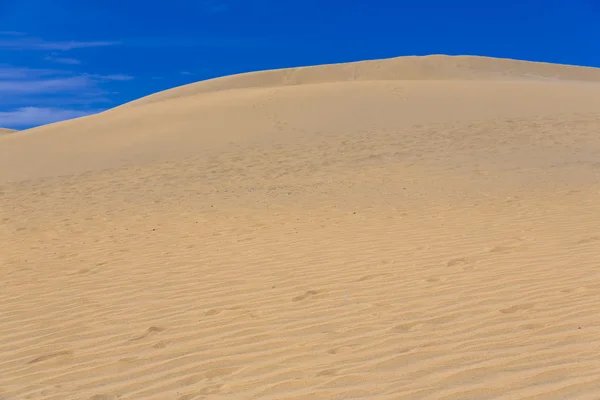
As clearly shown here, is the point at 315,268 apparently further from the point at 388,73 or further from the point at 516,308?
the point at 388,73

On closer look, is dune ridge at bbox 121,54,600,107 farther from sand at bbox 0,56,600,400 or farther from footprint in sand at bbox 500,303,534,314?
Answer: footprint in sand at bbox 500,303,534,314

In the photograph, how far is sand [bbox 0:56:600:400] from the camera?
13.1 ft

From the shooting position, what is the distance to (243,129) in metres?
21.5

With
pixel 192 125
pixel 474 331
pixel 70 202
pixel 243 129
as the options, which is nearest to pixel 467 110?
pixel 243 129

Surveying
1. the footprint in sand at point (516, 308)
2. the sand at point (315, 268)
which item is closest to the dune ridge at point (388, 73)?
the sand at point (315, 268)

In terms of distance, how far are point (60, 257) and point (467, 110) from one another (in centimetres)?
1704

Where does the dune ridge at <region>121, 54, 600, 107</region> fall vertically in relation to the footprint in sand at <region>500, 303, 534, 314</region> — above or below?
above

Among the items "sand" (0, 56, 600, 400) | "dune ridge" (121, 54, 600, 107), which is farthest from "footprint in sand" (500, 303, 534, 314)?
"dune ridge" (121, 54, 600, 107)

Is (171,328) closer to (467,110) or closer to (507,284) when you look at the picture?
(507,284)

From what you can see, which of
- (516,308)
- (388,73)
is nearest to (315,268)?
(516,308)

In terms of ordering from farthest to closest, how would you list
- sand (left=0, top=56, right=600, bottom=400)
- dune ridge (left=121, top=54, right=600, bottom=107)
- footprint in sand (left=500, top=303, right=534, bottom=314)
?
dune ridge (left=121, top=54, right=600, bottom=107) < footprint in sand (left=500, top=303, right=534, bottom=314) < sand (left=0, top=56, right=600, bottom=400)

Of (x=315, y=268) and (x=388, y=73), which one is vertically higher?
(x=388, y=73)

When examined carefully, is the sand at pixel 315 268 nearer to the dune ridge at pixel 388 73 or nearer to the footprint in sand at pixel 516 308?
the footprint in sand at pixel 516 308

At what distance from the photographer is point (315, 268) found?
6746 millimetres
